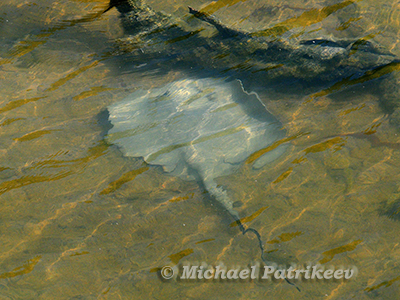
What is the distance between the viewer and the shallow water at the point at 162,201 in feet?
11.5

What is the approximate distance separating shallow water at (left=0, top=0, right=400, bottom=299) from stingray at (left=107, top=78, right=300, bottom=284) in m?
0.15

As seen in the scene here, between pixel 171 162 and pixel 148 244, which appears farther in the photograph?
pixel 171 162

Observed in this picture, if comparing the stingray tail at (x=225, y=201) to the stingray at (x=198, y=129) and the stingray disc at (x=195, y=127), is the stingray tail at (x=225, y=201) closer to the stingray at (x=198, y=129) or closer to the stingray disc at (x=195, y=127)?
the stingray at (x=198, y=129)

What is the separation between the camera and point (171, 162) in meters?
4.48

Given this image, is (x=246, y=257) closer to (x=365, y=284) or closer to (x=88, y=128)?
(x=365, y=284)

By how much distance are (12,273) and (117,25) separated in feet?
17.9

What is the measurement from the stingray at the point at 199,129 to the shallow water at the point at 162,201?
0.15 m

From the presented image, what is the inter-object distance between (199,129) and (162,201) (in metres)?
1.36

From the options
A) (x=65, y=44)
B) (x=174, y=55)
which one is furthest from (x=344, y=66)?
(x=65, y=44)

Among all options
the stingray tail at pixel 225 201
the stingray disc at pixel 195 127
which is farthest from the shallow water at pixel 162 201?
Answer: the stingray disc at pixel 195 127

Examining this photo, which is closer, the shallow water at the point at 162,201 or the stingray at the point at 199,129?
the shallow water at the point at 162,201

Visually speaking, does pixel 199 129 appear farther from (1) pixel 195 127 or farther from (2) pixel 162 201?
(2) pixel 162 201

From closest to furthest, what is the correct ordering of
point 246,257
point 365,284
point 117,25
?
point 365,284
point 246,257
point 117,25

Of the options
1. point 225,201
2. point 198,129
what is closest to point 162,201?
point 225,201
